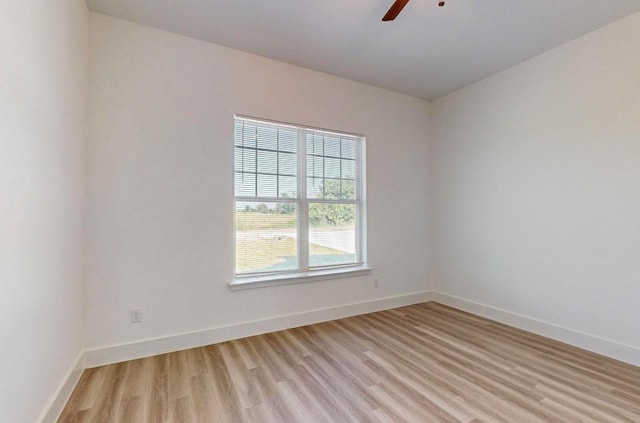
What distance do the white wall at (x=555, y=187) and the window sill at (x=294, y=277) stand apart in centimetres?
143

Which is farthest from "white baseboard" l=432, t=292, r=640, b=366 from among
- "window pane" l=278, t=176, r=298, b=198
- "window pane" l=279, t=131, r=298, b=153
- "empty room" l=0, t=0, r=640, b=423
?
"window pane" l=279, t=131, r=298, b=153

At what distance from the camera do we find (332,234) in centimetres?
358

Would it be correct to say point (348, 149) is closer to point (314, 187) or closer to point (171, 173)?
point (314, 187)

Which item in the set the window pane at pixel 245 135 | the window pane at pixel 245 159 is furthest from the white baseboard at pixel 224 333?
the window pane at pixel 245 135

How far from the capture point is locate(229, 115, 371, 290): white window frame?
304 cm

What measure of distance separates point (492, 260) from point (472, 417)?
85.6 inches

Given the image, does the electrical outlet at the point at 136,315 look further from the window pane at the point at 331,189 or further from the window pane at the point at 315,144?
the window pane at the point at 315,144

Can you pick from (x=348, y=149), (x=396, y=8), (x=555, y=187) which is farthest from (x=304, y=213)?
(x=555, y=187)

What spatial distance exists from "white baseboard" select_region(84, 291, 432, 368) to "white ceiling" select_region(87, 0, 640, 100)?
275 centimetres

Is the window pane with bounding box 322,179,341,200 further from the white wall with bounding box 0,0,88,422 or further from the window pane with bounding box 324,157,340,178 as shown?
the white wall with bounding box 0,0,88,422

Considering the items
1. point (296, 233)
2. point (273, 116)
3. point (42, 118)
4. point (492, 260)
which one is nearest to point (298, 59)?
point (273, 116)

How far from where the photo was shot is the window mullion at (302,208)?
335 centimetres

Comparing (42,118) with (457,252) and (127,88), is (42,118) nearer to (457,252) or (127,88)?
(127,88)

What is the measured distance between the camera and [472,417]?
69.1 inches
